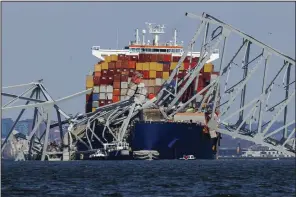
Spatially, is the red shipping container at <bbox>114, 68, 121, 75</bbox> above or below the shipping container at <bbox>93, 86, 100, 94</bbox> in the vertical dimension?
above

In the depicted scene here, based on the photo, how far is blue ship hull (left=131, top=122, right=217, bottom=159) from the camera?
130000 mm

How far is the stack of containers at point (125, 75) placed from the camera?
145m

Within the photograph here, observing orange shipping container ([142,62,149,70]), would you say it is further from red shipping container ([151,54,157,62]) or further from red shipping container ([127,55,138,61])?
red shipping container ([127,55,138,61])

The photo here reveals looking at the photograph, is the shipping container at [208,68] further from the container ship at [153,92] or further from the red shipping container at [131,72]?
the red shipping container at [131,72]

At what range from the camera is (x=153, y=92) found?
143m

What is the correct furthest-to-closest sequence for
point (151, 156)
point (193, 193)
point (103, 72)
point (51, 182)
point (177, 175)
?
1. point (103, 72)
2. point (151, 156)
3. point (177, 175)
4. point (51, 182)
5. point (193, 193)

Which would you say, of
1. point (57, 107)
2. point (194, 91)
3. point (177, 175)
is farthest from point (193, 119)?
point (177, 175)

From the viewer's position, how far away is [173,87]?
13575cm

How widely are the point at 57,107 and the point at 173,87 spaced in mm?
14331

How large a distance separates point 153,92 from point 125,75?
460 cm

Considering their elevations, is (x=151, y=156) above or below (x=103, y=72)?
below

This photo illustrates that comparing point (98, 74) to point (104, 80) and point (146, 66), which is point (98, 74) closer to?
point (104, 80)

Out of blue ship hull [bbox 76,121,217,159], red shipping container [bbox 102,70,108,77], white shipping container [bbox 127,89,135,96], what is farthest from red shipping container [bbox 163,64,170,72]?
blue ship hull [bbox 76,121,217,159]

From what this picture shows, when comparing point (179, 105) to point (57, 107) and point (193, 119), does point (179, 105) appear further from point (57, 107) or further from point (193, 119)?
point (57, 107)
